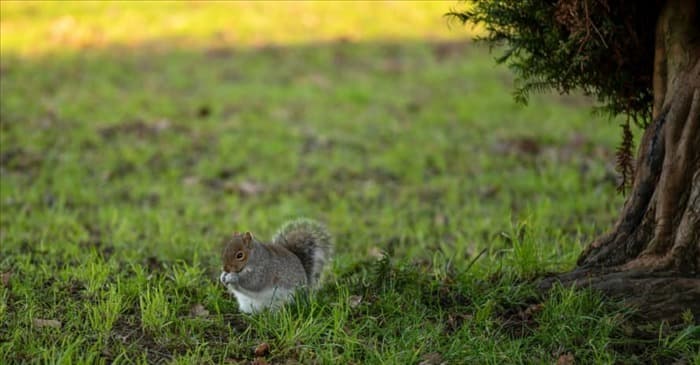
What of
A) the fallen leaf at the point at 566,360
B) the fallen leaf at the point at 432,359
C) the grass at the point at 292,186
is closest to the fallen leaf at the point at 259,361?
the grass at the point at 292,186

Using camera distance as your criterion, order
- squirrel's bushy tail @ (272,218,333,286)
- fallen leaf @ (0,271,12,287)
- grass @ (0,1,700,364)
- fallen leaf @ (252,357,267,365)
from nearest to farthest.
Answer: fallen leaf @ (252,357,267,365), grass @ (0,1,700,364), fallen leaf @ (0,271,12,287), squirrel's bushy tail @ (272,218,333,286)

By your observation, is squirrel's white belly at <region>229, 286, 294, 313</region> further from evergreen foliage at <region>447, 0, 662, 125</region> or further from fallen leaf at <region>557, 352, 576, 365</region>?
evergreen foliage at <region>447, 0, 662, 125</region>

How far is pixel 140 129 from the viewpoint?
8680 mm

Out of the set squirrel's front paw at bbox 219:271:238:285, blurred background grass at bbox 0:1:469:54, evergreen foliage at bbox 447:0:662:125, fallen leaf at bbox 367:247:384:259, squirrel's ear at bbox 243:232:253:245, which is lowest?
fallen leaf at bbox 367:247:384:259

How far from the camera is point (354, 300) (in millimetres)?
3834

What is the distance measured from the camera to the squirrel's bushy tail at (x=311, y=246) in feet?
14.1

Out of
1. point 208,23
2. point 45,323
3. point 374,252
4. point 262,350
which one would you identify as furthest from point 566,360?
point 208,23

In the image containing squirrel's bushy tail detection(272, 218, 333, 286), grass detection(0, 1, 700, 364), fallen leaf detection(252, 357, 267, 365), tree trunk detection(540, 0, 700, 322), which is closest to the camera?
fallen leaf detection(252, 357, 267, 365)

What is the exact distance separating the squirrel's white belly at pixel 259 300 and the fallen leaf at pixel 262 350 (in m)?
0.40

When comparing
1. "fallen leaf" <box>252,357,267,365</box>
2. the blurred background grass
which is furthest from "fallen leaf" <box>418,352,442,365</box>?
the blurred background grass

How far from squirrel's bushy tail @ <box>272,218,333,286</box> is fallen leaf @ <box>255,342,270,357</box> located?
0.85m

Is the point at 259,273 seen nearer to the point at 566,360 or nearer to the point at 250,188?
the point at 566,360

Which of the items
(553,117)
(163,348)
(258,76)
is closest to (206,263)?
(163,348)

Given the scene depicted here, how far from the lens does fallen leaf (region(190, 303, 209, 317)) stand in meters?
3.83
